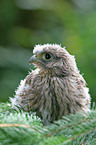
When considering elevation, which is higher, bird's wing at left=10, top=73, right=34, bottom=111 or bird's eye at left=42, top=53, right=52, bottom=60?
bird's eye at left=42, top=53, right=52, bottom=60

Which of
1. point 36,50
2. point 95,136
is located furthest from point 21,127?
point 36,50

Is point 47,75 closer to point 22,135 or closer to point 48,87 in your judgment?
point 48,87

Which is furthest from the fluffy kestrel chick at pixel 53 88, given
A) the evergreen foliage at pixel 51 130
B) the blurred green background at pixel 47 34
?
the blurred green background at pixel 47 34

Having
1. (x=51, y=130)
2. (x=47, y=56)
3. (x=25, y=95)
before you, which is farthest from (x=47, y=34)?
(x=51, y=130)

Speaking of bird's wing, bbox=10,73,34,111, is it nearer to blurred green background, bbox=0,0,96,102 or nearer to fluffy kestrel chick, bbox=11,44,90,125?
fluffy kestrel chick, bbox=11,44,90,125

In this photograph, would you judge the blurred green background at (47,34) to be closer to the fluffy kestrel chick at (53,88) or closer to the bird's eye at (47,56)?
the fluffy kestrel chick at (53,88)

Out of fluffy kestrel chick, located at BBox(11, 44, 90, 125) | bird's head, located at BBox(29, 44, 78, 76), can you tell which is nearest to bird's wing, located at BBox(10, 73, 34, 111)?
fluffy kestrel chick, located at BBox(11, 44, 90, 125)
